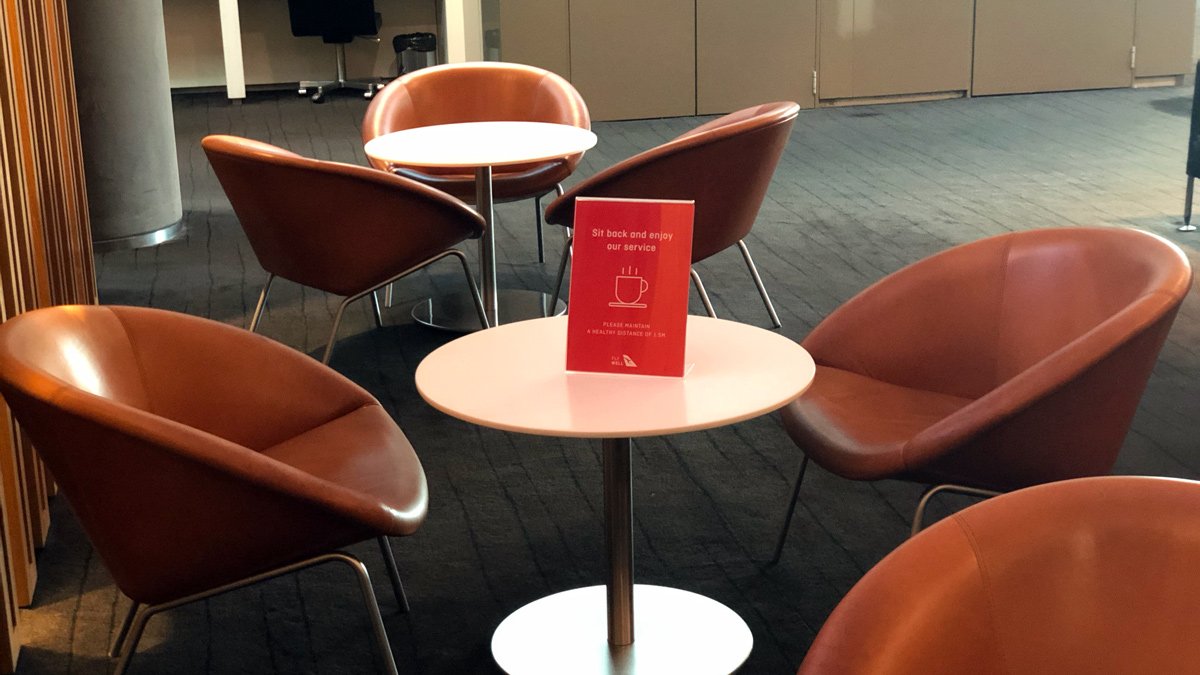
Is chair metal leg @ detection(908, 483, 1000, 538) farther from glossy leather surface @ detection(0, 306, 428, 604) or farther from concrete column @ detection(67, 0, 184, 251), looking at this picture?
concrete column @ detection(67, 0, 184, 251)

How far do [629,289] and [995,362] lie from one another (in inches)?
40.5

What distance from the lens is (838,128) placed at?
27.5 ft

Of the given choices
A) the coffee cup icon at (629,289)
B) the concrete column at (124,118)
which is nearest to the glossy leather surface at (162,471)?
the coffee cup icon at (629,289)

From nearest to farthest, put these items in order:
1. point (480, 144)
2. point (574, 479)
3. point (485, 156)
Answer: point (574, 479)
point (485, 156)
point (480, 144)

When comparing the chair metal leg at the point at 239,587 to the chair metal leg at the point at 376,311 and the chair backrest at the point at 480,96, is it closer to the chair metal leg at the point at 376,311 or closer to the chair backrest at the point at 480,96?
the chair metal leg at the point at 376,311

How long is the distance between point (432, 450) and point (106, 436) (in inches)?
65.1

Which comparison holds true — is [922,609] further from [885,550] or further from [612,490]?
[885,550]

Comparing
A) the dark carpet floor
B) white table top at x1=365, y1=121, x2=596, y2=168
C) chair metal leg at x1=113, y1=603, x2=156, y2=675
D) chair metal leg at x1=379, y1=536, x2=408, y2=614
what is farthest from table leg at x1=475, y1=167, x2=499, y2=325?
chair metal leg at x1=113, y1=603, x2=156, y2=675

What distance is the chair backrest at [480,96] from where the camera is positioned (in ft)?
17.0

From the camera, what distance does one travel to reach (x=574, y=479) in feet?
11.2

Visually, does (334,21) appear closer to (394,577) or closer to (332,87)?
(332,87)

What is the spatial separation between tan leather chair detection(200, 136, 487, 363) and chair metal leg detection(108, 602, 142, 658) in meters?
1.38

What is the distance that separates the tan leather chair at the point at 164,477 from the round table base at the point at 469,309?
2.13 metres

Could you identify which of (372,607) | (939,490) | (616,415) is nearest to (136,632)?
(372,607)
